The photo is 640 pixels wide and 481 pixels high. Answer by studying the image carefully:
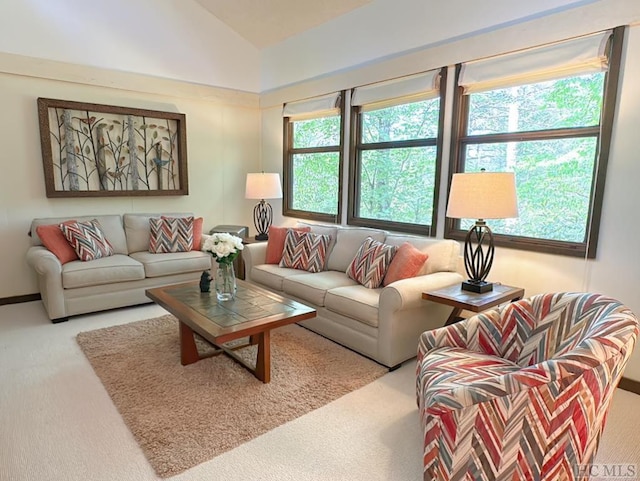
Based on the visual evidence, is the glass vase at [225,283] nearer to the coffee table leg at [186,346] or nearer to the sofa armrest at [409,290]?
the coffee table leg at [186,346]

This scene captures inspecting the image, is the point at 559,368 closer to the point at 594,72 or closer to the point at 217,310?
the point at 217,310

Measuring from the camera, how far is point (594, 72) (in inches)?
101

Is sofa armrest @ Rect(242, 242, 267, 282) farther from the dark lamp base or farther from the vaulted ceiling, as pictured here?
the vaulted ceiling

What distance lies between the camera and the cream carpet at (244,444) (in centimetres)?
177

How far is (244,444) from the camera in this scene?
1.95m

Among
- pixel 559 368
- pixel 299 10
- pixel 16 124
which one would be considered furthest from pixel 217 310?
pixel 299 10

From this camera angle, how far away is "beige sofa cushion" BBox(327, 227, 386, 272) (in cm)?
363

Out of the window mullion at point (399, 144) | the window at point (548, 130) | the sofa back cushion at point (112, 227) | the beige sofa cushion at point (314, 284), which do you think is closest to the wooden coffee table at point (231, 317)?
the beige sofa cushion at point (314, 284)

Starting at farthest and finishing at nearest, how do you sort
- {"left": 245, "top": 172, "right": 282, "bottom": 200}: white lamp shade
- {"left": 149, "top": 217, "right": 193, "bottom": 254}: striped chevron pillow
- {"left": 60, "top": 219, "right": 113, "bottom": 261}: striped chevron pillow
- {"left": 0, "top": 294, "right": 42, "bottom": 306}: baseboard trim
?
{"left": 245, "top": 172, "right": 282, "bottom": 200}: white lamp shade
{"left": 149, "top": 217, "right": 193, "bottom": 254}: striped chevron pillow
{"left": 0, "top": 294, "right": 42, "bottom": 306}: baseboard trim
{"left": 60, "top": 219, "right": 113, "bottom": 261}: striped chevron pillow

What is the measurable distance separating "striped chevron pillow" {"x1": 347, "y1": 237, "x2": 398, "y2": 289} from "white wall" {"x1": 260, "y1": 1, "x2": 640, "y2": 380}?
869 mm

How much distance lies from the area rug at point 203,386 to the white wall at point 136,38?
287 cm

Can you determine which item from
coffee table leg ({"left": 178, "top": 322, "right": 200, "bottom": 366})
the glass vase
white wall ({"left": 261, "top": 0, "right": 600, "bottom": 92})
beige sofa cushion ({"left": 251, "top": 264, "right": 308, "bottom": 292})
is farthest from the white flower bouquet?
white wall ({"left": 261, "top": 0, "right": 600, "bottom": 92})

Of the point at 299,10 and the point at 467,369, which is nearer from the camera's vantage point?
the point at 467,369

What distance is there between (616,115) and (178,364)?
3.30 meters
